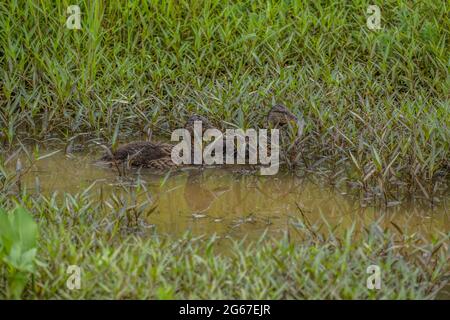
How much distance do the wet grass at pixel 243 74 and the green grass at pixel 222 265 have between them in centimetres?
131

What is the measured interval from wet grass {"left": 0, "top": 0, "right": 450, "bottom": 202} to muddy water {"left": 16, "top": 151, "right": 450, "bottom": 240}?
27 centimetres

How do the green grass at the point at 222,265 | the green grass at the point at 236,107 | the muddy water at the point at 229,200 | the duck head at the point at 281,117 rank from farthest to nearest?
the duck head at the point at 281,117, the muddy water at the point at 229,200, the green grass at the point at 236,107, the green grass at the point at 222,265

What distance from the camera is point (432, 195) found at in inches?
230

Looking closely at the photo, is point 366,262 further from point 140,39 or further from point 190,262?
point 140,39

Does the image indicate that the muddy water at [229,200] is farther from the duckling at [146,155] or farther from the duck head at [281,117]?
the duck head at [281,117]

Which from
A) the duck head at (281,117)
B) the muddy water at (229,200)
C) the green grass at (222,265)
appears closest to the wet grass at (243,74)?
the duck head at (281,117)

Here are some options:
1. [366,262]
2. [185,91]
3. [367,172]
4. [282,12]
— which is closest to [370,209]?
[367,172]

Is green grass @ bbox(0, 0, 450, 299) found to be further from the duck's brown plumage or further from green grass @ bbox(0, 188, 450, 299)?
the duck's brown plumage

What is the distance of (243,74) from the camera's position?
779 cm

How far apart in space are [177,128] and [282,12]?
1.89 m

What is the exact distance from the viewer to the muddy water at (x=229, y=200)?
548cm

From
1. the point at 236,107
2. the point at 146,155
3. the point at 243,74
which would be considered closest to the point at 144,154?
the point at 146,155

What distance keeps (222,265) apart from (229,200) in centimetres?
157

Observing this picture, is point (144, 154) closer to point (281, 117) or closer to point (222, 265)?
point (281, 117)
